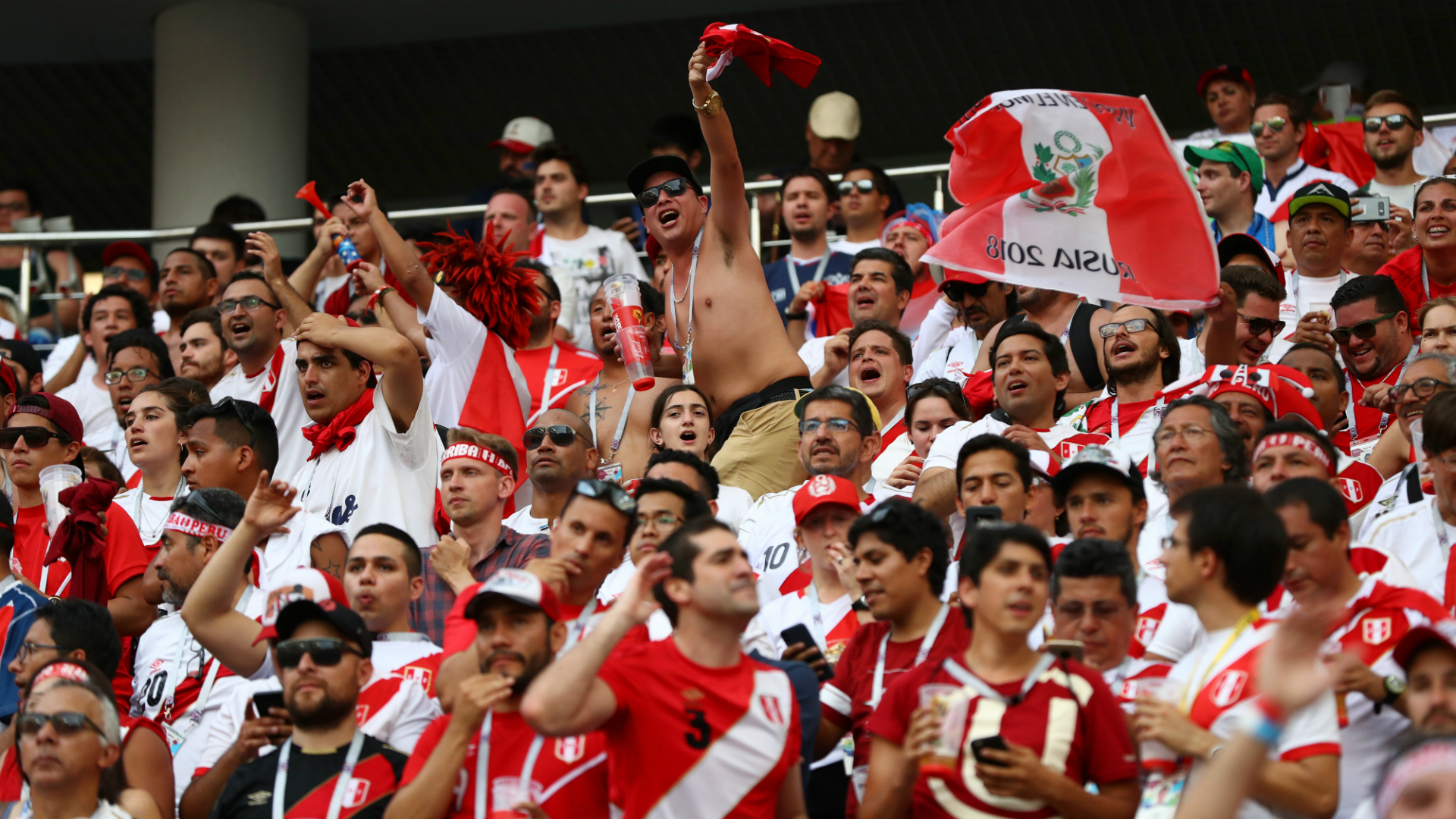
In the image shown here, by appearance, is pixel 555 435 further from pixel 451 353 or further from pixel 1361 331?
pixel 1361 331

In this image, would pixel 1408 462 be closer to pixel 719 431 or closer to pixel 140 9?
pixel 719 431

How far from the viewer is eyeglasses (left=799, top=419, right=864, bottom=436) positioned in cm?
702

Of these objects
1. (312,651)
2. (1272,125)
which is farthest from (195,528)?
(1272,125)

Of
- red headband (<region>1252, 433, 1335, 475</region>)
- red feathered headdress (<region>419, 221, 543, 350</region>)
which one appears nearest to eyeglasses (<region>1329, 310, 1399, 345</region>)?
red headband (<region>1252, 433, 1335, 475</region>)

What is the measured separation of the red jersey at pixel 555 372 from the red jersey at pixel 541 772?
4424 mm

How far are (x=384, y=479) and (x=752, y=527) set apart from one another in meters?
1.62

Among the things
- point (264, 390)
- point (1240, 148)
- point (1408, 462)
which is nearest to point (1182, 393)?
point (1408, 462)

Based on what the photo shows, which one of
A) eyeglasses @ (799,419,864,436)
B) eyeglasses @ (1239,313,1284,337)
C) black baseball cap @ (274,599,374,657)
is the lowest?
black baseball cap @ (274,599,374,657)

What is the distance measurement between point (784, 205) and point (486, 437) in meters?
4.22

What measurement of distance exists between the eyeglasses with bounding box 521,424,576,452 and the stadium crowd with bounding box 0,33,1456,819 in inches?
0.9

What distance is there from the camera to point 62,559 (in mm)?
7371

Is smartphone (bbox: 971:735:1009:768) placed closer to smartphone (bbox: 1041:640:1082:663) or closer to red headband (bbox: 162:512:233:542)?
smartphone (bbox: 1041:640:1082:663)

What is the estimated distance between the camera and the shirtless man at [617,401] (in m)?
8.21

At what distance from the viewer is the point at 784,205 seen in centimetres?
1072
